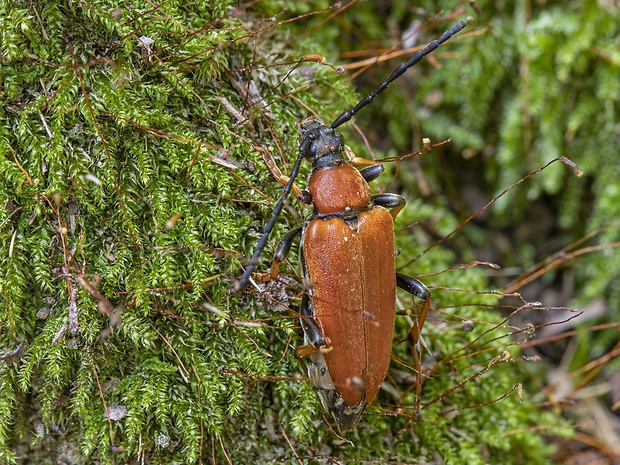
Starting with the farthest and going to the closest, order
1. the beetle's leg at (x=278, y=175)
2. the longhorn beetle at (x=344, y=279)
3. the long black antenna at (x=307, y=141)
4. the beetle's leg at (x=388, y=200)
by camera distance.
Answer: the beetle's leg at (x=388, y=200) < the beetle's leg at (x=278, y=175) < the longhorn beetle at (x=344, y=279) < the long black antenna at (x=307, y=141)

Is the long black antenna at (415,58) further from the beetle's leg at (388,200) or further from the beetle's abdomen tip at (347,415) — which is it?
the beetle's abdomen tip at (347,415)

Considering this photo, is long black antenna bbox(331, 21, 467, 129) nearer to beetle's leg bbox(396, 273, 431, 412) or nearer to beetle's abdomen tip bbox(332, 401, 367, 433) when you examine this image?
beetle's leg bbox(396, 273, 431, 412)

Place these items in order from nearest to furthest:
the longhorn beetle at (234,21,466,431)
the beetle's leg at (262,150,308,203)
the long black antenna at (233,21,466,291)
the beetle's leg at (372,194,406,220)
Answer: the long black antenna at (233,21,466,291), the longhorn beetle at (234,21,466,431), the beetle's leg at (262,150,308,203), the beetle's leg at (372,194,406,220)

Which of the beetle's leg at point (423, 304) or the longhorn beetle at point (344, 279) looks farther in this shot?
the beetle's leg at point (423, 304)

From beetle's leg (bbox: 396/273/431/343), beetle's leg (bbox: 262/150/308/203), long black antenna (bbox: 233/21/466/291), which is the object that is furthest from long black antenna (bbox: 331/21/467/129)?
beetle's leg (bbox: 396/273/431/343)

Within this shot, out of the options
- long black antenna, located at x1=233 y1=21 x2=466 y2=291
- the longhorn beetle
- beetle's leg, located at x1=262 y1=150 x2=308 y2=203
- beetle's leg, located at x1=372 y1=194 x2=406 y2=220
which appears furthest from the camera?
beetle's leg, located at x1=372 y1=194 x2=406 y2=220

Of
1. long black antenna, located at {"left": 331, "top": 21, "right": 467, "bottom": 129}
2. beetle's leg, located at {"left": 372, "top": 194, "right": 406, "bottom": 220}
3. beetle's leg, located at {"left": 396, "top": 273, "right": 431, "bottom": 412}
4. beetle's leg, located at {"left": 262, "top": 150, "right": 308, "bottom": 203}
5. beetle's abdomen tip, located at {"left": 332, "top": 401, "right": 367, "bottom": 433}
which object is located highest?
long black antenna, located at {"left": 331, "top": 21, "right": 467, "bottom": 129}

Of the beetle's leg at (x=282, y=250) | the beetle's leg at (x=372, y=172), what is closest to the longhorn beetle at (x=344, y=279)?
the beetle's leg at (x=282, y=250)

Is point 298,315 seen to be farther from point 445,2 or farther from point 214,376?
point 445,2
